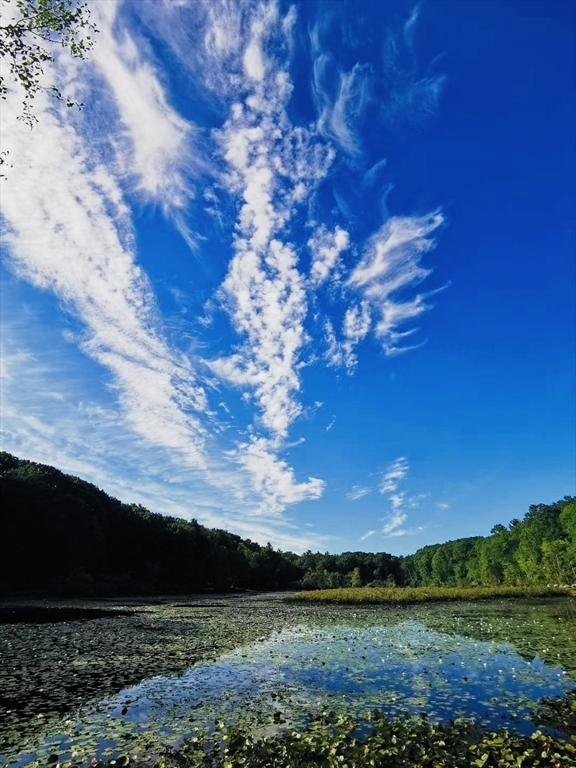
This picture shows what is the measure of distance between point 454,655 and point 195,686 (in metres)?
11.5

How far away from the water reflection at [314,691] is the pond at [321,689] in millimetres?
29

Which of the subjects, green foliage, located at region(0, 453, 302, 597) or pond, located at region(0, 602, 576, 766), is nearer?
pond, located at region(0, 602, 576, 766)

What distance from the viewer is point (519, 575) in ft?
356

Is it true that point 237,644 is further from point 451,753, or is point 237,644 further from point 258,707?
point 451,753

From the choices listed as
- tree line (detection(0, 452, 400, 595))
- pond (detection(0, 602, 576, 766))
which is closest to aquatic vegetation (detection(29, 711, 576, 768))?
pond (detection(0, 602, 576, 766))

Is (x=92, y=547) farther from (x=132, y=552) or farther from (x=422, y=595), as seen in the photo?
(x=422, y=595)

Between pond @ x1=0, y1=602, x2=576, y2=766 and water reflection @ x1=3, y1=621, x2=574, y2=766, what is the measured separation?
0.03m

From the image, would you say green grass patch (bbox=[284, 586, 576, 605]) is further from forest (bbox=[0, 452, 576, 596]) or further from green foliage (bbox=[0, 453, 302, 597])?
green foliage (bbox=[0, 453, 302, 597])

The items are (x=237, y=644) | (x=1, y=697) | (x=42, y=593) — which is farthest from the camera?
(x=42, y=593)

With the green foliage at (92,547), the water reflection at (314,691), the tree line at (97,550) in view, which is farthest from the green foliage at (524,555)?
the water reflection at (314,691)

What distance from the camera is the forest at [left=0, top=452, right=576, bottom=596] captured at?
235 ft

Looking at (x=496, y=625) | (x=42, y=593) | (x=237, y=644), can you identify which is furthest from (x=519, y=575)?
(x=237, y=644)

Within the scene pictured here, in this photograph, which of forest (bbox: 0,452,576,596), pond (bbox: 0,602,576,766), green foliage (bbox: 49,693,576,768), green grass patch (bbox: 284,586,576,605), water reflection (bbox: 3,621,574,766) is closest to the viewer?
green foliage (bbox: 49,693,576,768)

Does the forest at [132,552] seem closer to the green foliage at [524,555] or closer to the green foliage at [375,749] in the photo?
the green foliage at [524,555]
